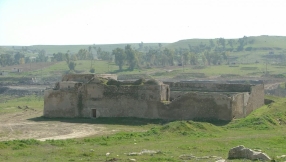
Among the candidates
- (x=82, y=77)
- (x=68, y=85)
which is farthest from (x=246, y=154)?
(x=82, y=77)

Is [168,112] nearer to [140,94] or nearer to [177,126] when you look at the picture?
[140,94]

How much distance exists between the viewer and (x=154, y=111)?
3006 cm

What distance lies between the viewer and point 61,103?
32219mm

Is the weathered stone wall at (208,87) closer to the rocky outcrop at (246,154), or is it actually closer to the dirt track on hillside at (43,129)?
the dirt track on hillside at (43,129)

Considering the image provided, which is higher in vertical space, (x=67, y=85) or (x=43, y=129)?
(x=67, y=85)

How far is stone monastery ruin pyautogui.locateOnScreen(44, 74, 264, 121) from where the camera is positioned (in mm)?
28641

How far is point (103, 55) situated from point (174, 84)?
99.6 m

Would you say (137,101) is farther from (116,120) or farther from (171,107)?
(171,107)

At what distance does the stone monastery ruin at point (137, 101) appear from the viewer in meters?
28.6

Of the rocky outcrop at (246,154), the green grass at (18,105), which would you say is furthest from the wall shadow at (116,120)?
the rocky outcrop at (246,154)

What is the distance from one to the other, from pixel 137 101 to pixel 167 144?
1139cm

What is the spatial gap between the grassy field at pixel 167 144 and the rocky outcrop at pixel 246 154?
53 cm

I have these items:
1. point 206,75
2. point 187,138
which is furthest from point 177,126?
point 206,75

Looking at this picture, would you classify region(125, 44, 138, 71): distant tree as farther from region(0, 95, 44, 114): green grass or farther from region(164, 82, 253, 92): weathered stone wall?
region(164, 82, 253, 92): weathered stone wall
